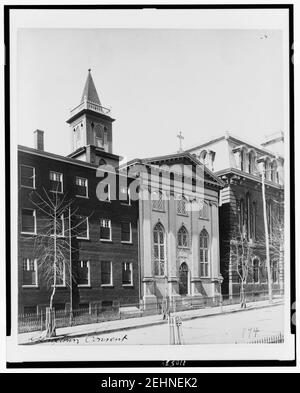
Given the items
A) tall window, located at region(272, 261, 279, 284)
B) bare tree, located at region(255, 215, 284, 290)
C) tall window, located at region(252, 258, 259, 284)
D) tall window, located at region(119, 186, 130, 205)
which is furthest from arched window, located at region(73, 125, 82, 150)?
tall window, located at region(272, 261, 279, 284)

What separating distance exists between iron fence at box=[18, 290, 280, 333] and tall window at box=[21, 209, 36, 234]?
1.72 meters

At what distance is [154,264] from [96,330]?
6.20 feet

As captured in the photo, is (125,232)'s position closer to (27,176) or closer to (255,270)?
(27,176)

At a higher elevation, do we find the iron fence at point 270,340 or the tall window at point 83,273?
the tall window at point 83,273

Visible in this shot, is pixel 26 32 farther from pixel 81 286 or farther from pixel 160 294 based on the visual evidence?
pixel 160 294

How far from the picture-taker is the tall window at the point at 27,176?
10594 mm

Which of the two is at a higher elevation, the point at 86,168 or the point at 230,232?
the point at 86,168

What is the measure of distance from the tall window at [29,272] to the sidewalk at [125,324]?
1030 millimetres

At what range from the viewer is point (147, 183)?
37.5ft

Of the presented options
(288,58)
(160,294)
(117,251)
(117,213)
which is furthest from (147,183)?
(288,58)

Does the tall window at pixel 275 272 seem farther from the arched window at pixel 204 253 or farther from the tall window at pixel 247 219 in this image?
the arched window at pixel 204 253

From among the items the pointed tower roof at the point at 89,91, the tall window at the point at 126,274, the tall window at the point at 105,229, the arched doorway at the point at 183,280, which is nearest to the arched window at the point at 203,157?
the arched doorway at the point at 183,280

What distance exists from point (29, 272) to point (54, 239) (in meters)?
0.85

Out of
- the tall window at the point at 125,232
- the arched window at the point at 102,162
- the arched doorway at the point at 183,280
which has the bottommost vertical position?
the arched doorway at the point at 183,280
